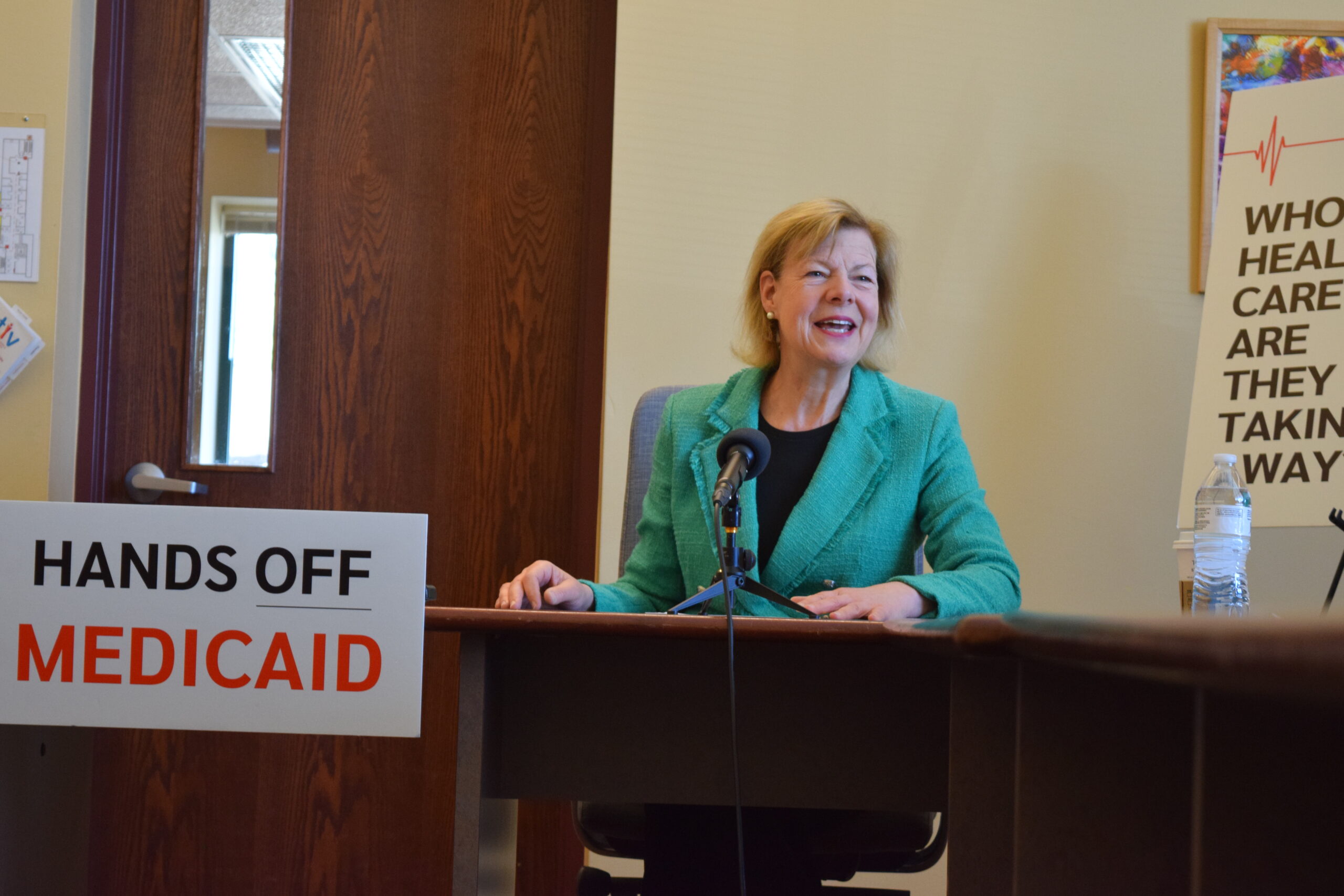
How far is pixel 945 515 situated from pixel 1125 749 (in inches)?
47.6

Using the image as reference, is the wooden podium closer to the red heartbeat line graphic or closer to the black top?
the black top

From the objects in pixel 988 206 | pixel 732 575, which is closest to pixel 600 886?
pixel 732 575

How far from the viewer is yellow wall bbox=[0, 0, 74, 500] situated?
7.63ft

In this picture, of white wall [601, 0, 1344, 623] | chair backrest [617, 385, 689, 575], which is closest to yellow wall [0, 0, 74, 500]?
white wall [601, 0, 1344, 623]

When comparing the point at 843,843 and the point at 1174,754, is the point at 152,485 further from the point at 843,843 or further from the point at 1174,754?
the point at 1174,754

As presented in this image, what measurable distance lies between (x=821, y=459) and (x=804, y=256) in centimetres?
34

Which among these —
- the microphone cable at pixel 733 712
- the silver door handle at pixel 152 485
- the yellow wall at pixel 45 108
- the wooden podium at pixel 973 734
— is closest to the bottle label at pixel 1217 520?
the wooden podium at pixel 973 734

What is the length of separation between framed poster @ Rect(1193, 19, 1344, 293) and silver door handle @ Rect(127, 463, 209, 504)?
2.13 metres

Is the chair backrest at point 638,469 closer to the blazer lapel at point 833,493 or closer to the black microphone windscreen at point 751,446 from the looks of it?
the blazer lapel at point 833,493

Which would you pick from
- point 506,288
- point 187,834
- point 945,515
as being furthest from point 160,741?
point 945,515

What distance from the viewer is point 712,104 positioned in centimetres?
238

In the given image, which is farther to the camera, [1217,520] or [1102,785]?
[1217,520]

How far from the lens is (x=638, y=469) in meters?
1.92

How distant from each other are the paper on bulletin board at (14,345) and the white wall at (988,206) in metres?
1.16
